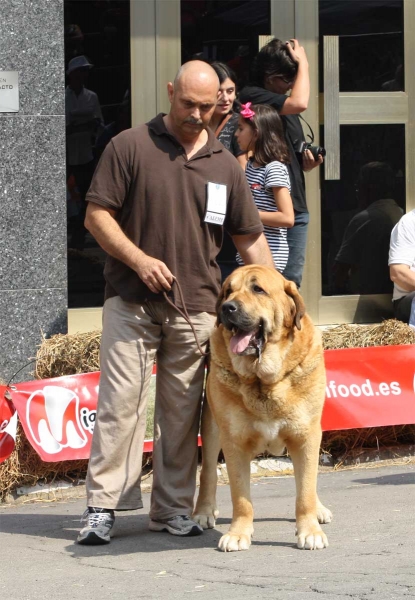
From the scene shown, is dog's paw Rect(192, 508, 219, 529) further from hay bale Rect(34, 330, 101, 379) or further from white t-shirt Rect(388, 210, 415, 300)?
white t-shirt Rect(388, 210, 415, 300)

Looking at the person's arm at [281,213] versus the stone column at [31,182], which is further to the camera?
the stone column at [31,182]

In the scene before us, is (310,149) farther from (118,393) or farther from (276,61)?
(118,393)

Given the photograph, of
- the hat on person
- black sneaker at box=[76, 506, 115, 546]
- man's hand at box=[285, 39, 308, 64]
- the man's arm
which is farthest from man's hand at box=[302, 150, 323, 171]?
black sneaker at box=[76, 506, 115, 546]

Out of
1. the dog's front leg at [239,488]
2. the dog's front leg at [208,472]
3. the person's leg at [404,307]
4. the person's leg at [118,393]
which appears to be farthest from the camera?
the person's leg at [404,307]

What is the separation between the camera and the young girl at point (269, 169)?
7.31 meters

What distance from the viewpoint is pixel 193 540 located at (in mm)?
5551

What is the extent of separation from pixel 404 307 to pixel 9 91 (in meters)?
3.05

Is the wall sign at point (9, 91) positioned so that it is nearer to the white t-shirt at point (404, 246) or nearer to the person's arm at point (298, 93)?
the person's arm at point (298, 93)

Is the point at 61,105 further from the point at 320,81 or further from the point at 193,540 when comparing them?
the point at 193,540

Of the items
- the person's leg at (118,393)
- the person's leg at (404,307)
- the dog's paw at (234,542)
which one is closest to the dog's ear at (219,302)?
the person's leg at (118,393)

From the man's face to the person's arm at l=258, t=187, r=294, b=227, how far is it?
1800mm

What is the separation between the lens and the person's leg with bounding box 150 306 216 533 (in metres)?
5.63

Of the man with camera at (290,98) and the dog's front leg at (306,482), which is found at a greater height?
the man with camera at (290,98)

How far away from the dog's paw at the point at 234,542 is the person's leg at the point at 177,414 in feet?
1.48
